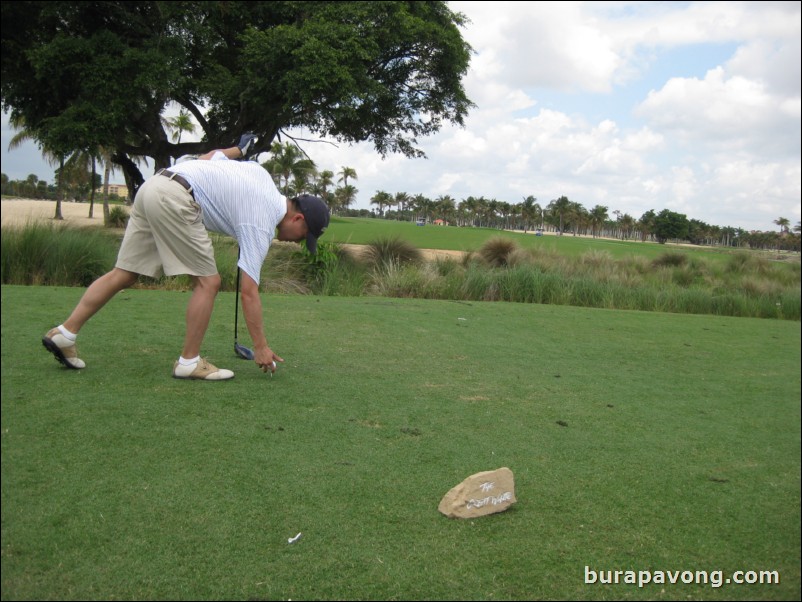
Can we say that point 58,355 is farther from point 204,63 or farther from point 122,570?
point 204,63

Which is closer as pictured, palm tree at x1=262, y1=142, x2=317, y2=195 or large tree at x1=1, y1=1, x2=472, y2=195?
large tree at x1=1, y1=1, x2=472, y2=195

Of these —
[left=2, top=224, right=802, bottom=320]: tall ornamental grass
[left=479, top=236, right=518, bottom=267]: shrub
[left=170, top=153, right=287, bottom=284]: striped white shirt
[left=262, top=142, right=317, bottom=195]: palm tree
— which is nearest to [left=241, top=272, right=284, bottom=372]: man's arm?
[left=170, top=153, right=287, bottom=284]: striped white shirt

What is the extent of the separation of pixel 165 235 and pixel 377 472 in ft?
5.98

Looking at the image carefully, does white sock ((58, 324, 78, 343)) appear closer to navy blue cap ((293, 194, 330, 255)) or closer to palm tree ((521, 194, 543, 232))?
navy blue cap ((293, 194, 330, 255))

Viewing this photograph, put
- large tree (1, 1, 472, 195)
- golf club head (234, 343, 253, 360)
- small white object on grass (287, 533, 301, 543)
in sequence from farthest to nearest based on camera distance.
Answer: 1. large tree (1, 1, 472, 195)
2. golf club head (234, 343, 253, 360)
3. small white object on grass (287, 533, 301, 543)

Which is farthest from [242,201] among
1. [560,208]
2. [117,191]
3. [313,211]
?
[560,208]

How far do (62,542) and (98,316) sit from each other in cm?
381

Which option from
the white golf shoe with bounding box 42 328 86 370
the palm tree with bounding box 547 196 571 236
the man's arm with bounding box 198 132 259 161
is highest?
the palm tree with bounding box 547 196 571 236

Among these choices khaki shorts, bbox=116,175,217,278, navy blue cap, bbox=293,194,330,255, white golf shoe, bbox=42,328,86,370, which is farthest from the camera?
navy blue cap, bbox=293,194,330,255

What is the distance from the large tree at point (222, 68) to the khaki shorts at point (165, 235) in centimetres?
1209

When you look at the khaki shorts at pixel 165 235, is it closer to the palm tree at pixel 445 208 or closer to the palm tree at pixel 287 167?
the palm tree at pixel 287 167

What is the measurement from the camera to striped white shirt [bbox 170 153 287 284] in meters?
3.45

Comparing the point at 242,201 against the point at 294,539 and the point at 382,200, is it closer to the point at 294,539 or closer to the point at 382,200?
the point at 294,539

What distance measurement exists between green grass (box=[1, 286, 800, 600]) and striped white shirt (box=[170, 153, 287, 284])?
0.86 meters
